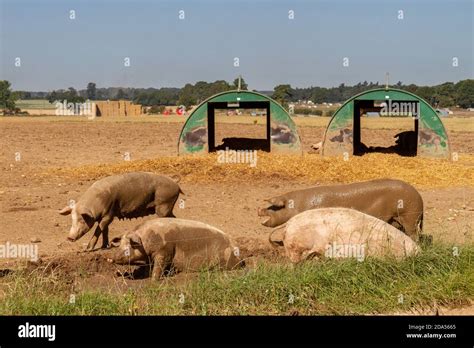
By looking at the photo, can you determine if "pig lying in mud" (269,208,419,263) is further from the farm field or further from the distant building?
the distant building

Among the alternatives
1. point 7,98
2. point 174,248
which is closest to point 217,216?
point 174,248

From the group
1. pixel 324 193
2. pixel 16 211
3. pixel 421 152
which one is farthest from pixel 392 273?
pixel 421 152

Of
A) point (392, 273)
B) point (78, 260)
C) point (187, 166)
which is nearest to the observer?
point (392, 273)

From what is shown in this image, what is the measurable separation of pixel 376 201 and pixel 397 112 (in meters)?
11.5

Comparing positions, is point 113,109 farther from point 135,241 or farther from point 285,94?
point 135,241

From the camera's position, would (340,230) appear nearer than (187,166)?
Yes

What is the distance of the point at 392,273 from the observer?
7.06m

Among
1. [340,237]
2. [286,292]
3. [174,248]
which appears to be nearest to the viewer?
[286,292]

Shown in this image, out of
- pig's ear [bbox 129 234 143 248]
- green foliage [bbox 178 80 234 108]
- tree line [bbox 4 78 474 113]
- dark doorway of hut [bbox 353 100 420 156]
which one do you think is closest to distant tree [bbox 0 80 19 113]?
tree line [bbox 4 78 474 113]

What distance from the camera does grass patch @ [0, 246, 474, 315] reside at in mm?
6230

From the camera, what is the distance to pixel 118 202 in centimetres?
1027
